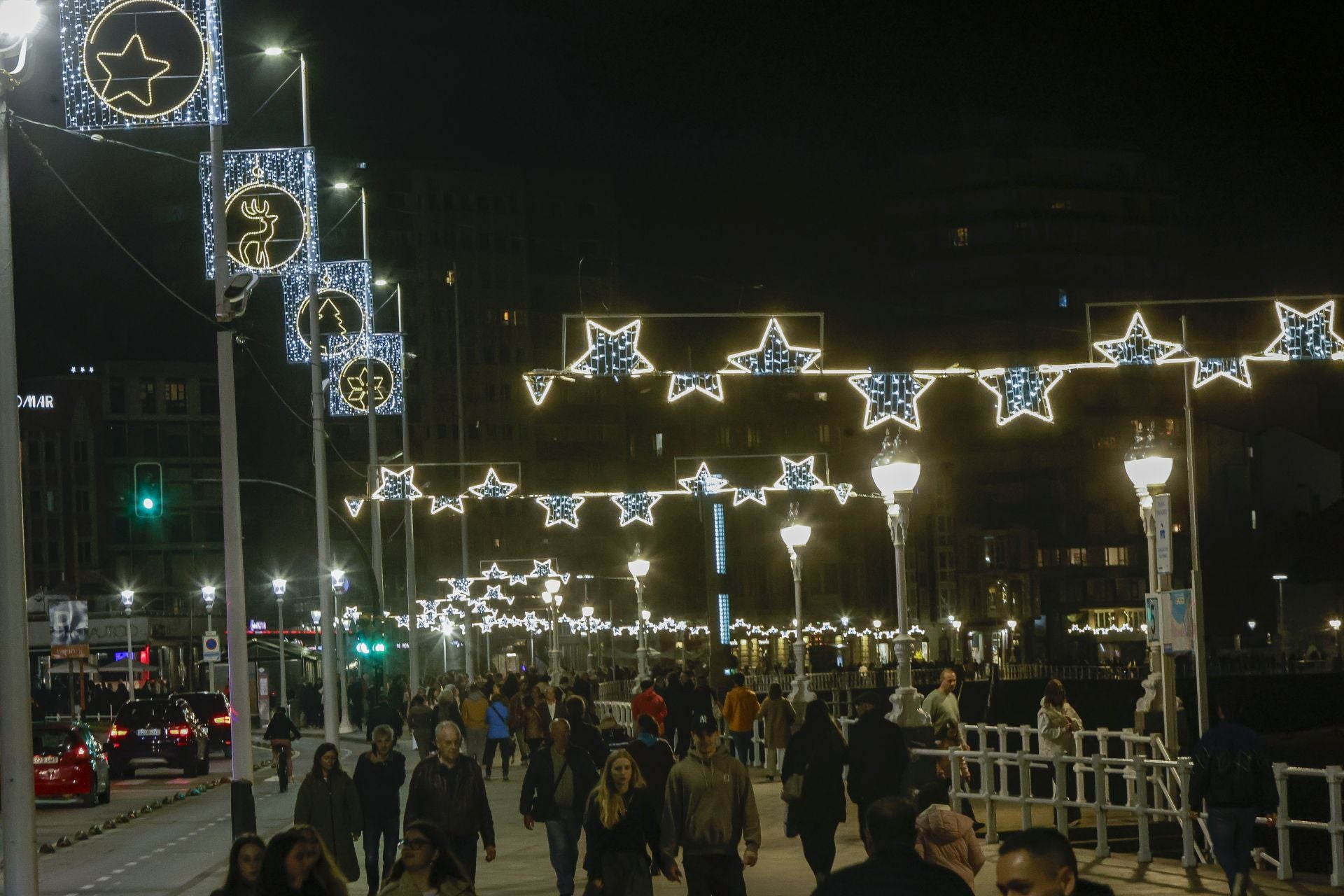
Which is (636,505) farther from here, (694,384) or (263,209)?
(263,209)

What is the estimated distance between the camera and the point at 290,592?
13388 centimetres

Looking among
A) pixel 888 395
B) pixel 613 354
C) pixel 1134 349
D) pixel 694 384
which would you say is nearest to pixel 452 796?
pixel 613 354

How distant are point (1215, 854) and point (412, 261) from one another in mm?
133778

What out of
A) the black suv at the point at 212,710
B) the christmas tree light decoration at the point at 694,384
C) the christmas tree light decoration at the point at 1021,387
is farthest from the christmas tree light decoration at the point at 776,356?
the black suv at the point at 212,710

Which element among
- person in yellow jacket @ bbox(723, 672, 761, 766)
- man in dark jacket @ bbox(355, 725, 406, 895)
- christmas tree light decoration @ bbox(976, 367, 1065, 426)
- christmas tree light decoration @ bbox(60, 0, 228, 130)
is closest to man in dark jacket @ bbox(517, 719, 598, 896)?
man in dark jacket @ bbox(355, 725, 406, 895)

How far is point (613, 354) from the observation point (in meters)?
27.0

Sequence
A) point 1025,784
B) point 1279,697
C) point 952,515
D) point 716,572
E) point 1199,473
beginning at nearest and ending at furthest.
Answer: point 1025,784 → point 716,572 → point 1279,697 → point 1199,473 → point 952,515

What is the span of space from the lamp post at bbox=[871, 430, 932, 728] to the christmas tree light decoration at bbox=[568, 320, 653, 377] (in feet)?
14.9

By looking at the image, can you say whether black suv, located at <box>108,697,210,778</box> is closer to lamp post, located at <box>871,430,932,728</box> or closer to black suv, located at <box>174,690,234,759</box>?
black suv, located at <box>174,690,234,759</box>

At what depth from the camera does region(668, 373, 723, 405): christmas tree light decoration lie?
88.7 feet

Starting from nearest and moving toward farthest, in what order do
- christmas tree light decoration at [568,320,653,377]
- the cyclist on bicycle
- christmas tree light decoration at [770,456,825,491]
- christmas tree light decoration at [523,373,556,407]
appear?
christmas tree light decoration at [568,320,653,377], christmas tree light decoration at [523,373,556,407], the cyclist on bicycle, christmas tree light decoration at [770,456,825,491]

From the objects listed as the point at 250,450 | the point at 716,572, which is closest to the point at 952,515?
the point at 250,450

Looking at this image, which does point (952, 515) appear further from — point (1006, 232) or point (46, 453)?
point (46, 453)

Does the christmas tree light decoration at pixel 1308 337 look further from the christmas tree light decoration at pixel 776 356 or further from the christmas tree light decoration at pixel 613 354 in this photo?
the christmas tree light decoration at pixel 613 354
